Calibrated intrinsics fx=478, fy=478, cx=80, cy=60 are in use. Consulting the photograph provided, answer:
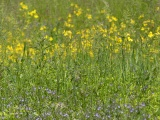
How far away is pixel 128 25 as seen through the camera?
16.1 feet

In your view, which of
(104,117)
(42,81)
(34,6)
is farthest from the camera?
(34,6)

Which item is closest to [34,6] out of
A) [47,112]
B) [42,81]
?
[42,81]

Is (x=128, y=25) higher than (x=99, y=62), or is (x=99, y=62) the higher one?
(x=128, y=25)

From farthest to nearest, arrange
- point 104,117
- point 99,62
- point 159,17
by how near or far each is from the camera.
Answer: point 159,17 < point 99,62 < point 104,117

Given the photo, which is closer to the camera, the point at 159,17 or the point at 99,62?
the point at 99,62

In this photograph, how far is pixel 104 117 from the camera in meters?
3.51

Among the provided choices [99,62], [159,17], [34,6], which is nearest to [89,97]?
[99,62]

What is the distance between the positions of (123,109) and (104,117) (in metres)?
0.15

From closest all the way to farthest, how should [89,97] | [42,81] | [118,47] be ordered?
[89,97]
[42,81]
[118,47]

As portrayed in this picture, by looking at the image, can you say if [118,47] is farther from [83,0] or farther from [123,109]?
[83,0]

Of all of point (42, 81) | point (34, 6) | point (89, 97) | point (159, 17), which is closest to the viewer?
point (89, 97)

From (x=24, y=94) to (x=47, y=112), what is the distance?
56cm

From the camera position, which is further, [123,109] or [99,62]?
[99,62]

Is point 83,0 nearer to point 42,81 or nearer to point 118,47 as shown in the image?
point 118,47
